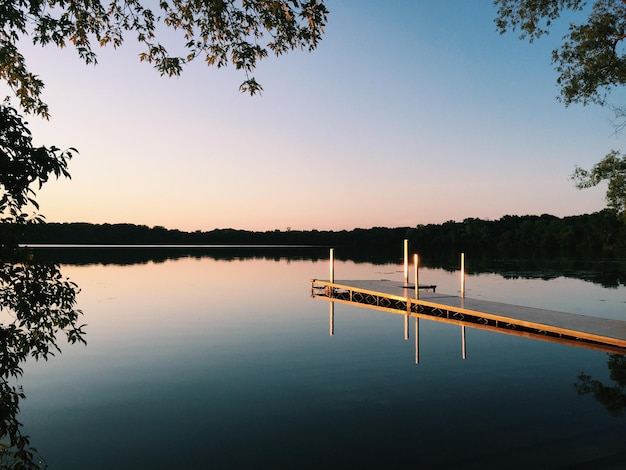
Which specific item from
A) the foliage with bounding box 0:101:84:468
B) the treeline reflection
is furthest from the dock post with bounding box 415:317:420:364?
the treeline reflection

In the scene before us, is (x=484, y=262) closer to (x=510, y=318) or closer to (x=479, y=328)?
(x=479, y=328)

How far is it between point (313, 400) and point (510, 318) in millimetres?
8884

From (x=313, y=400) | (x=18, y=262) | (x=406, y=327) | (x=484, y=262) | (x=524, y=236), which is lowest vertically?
(x=313, y=400)

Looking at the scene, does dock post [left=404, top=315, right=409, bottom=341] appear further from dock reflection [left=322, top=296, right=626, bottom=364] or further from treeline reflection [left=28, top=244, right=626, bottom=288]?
treeline reflection [left=28, top=244, right=626, bottom=288]

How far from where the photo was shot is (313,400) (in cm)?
1044

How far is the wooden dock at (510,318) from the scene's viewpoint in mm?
14391

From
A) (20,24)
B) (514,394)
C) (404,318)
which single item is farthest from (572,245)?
(20,24)

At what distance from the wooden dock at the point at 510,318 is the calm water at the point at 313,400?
22.0 inches

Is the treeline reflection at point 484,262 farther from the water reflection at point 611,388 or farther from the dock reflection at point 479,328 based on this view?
the water reflection at point 611,388

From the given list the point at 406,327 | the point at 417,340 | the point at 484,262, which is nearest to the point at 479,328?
the point at 406,327

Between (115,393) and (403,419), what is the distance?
6.45 metres

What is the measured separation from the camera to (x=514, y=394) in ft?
34.8

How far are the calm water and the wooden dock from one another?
0.56 metres

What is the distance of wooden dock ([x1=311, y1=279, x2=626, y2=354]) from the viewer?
47.2ft
